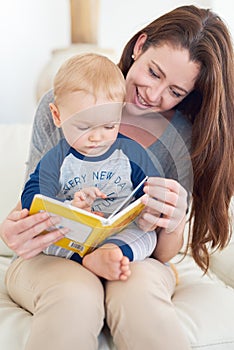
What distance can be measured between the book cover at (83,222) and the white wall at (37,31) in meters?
1.54

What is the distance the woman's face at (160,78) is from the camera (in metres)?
1.24

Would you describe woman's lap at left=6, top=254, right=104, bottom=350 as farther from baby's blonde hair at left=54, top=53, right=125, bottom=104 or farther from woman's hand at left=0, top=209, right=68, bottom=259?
baby's blonde hair at left=54, top=53, right=125, bottom=104

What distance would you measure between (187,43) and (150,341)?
2.11ft

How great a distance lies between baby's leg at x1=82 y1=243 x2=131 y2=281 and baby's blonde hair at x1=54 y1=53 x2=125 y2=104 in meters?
0.29

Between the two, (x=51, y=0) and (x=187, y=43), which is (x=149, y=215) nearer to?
(x=187, y=43)

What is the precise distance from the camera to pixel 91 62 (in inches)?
42.7

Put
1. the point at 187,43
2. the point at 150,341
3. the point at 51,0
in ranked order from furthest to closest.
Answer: the point at 51,0
the point at 187,43
the point at 150,341

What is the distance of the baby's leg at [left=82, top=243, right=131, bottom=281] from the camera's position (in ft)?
3.48

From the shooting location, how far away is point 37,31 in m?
2.52

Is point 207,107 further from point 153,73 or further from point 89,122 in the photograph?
point 89,122

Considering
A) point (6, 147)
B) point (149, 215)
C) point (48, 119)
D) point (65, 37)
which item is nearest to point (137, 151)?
point (149, 215)

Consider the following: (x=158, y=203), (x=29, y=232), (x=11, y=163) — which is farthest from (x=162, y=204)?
(x=11, y=163)

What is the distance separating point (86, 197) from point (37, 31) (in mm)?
1649

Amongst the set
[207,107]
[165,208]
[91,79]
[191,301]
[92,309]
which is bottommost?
[191,301]
